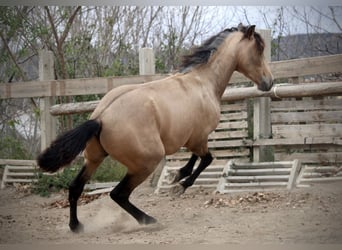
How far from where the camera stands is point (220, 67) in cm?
355

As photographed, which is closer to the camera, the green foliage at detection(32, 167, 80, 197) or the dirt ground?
the dirt ground

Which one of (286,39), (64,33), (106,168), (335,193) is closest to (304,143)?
(335,193)

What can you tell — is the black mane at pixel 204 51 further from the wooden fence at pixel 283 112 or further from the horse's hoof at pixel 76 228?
the horse's hoof at pixel 76 228

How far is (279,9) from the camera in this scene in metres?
3.39

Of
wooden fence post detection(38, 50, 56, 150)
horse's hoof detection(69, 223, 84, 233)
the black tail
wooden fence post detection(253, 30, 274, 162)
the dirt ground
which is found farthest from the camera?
wooden fence post detection(253, 30, 274, 162)

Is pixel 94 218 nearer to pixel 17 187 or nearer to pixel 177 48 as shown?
pixel 17 187

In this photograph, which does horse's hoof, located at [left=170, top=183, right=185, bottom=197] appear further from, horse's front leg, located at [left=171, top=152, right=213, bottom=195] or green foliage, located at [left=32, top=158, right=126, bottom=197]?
green foliage, located at [left=32, top=158, right=126, bottom=197]

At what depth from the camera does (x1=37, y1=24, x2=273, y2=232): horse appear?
9.71ft

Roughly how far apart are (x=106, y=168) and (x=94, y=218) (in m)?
0.39

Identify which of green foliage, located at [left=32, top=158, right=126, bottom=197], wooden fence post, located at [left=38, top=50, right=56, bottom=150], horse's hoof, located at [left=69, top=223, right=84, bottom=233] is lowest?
horse's hoof, located at [left=69, top=223, right=84, bottom=233]

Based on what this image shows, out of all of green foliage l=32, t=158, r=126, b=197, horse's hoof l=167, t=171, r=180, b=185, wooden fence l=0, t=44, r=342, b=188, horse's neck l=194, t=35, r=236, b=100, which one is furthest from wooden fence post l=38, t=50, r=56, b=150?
horse's neck l=194, t=35, r=236, b=100

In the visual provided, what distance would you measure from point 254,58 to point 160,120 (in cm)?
87

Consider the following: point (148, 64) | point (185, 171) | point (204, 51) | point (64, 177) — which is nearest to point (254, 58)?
point (204, 51)

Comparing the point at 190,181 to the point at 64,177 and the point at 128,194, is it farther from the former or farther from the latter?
the point at 64,177
